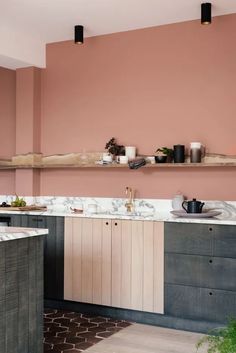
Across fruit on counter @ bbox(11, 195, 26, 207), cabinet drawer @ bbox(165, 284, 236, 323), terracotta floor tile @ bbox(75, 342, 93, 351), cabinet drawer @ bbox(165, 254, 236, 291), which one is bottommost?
terracotta floor tile @ bbox(75, 342, 93, 351)

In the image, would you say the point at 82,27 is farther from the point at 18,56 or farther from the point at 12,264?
the point at 12,264

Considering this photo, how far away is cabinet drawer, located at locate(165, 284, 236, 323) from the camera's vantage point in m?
4.04

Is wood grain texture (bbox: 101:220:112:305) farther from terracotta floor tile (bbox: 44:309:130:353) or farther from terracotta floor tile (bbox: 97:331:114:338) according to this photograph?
terracotta floor tile (bbox: 97:331:114:338)

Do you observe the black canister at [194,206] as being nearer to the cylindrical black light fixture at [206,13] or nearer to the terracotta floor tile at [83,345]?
the terracotta floor tile at [83,345]

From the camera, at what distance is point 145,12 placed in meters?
4.67

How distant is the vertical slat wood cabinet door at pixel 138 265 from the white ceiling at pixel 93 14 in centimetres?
195

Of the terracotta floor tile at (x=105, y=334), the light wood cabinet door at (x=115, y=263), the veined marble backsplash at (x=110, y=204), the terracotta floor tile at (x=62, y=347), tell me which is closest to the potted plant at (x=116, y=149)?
the veined marble backsplash at (x=110, y=204)

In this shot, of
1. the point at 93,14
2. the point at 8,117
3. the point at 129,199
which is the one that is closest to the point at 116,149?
the point at 129,199

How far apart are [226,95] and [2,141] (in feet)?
9.11

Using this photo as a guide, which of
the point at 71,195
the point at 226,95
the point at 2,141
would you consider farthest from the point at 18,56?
the point at 226,95

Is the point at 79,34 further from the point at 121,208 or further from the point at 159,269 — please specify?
the point at 159,269

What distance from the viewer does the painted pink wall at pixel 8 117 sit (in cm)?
596

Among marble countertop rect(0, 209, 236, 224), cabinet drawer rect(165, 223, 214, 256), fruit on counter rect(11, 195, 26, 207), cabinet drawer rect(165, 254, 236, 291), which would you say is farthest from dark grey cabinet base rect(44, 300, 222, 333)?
fruit on counter rect(11, 195, 26, 207)

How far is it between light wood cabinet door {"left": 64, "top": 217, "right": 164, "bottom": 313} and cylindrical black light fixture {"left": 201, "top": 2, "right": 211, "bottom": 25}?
1802mm
